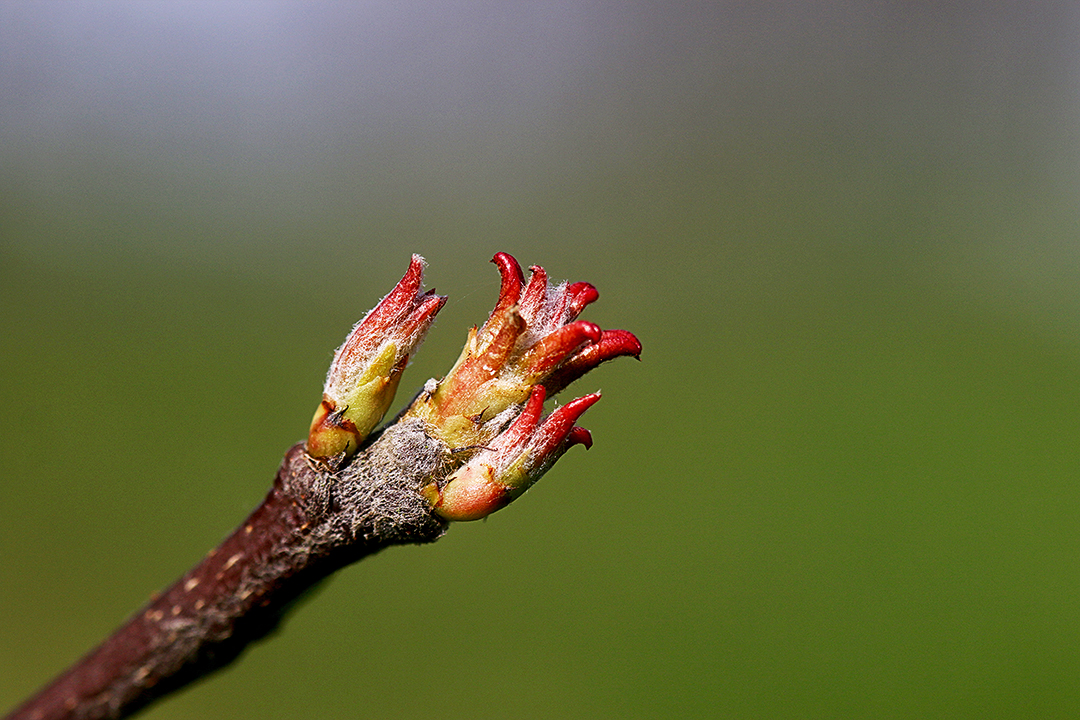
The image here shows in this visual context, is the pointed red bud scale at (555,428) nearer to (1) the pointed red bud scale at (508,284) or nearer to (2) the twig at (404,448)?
(2) the twig at (404,448)

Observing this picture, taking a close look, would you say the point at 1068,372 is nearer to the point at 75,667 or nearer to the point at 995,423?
the point at 995,423

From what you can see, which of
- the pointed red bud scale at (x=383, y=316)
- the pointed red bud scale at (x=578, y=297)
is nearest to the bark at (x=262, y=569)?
the pointed red bud scale at (x=383, y=316)

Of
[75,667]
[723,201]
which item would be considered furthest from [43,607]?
[723,201]

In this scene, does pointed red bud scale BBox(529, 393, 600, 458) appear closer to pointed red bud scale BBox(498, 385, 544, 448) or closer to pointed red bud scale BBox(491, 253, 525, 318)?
pointed red bud scale BBox(498, 385, 544, 448)

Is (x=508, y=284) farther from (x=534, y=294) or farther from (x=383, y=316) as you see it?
(x=383, y=316)

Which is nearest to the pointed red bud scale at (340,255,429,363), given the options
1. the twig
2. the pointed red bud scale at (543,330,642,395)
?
the twig
